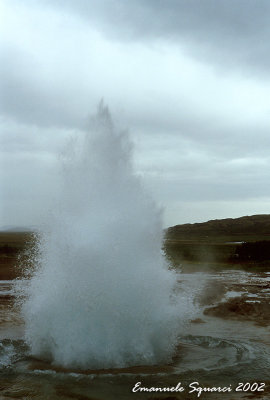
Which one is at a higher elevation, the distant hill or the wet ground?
the distant hill

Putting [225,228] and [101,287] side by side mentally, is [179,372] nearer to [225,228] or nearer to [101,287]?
[101,287]

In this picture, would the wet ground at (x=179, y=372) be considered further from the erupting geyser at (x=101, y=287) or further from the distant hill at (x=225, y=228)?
the distant hill at (x=225, y=228)

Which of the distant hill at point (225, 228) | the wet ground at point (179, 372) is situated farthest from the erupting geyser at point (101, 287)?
the distant hill at point (225, 228)

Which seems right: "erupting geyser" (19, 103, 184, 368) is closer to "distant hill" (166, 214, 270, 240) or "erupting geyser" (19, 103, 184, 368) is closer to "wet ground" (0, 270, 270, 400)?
"wet ground" (0, 270, 270, 400)

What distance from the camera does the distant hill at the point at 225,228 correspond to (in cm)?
7680

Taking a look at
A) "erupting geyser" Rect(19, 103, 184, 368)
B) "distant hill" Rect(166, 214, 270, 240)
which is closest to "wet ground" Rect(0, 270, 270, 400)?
"erupting geyser" Rect(19, 103, 184, 368)

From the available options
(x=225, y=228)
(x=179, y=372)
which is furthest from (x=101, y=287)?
(x=225, y=228)

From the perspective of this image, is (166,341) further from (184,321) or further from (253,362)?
(253,362)

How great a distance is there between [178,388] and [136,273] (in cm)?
249

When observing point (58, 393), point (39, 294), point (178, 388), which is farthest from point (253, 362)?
point (39, 294)

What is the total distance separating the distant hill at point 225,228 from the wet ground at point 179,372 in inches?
2470

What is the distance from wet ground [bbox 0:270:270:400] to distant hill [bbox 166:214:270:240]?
62.7m

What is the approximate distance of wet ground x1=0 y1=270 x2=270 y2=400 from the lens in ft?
21.7

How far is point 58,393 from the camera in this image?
654 cm
